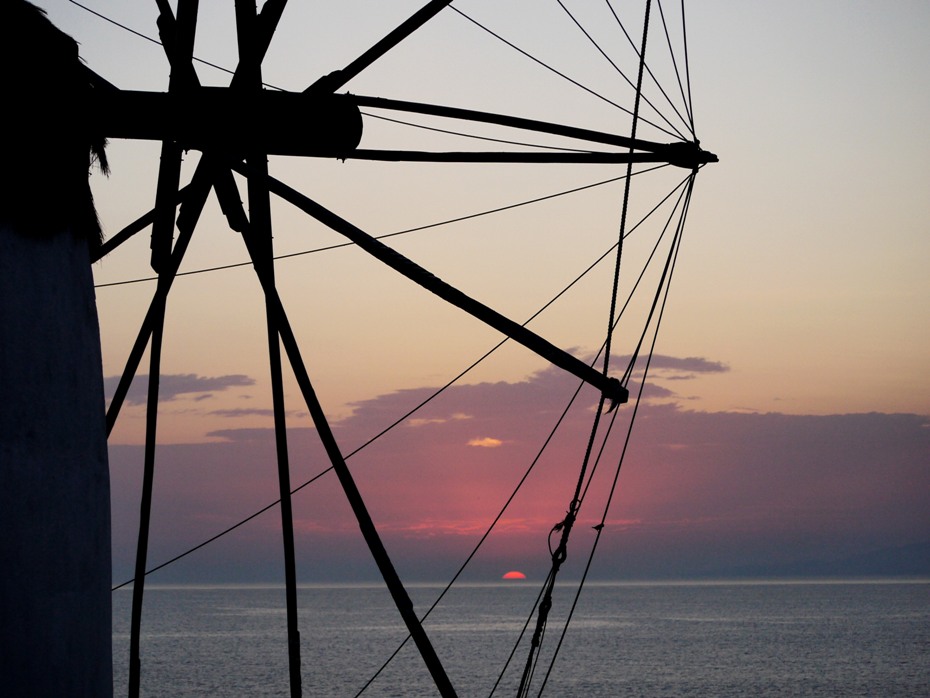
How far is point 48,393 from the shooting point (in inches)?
261

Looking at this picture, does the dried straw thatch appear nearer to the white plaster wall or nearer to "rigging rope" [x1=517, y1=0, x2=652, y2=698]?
the white plaster wall

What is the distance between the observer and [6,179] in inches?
271

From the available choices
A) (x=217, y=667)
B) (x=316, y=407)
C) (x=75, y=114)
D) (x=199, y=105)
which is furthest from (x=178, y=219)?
(x=217, y=667)

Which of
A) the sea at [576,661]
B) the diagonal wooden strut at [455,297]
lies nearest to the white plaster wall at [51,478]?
the diagonal wooden strut at [455,297]

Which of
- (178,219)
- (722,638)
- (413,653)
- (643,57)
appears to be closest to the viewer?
(178,219)

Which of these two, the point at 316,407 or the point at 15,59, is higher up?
the point at 15,59

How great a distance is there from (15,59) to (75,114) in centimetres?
57

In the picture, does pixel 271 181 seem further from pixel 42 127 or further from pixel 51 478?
pixel 51 478

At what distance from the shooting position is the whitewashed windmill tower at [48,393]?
251 inches

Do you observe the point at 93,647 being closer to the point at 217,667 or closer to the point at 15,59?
the point at 15,59

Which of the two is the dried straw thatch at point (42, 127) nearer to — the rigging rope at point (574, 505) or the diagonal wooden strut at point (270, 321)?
the diagonal wooden strut at point (270, 321)

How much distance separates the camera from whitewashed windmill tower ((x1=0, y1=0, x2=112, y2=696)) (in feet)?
21.0

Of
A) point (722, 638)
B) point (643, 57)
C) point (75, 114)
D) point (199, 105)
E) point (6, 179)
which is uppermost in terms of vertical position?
point (643, 57)

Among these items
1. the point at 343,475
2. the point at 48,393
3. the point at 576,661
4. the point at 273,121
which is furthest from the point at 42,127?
the point at 576,661
